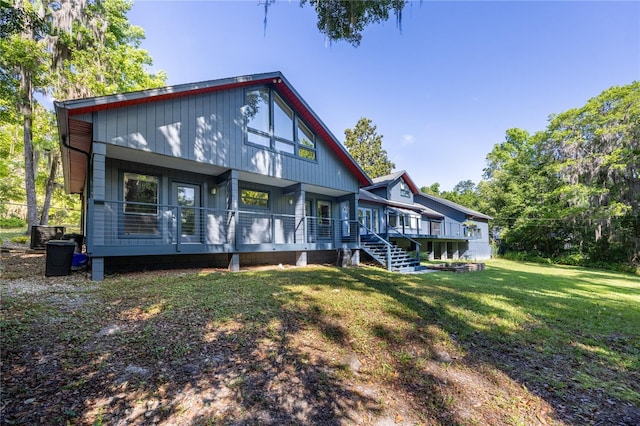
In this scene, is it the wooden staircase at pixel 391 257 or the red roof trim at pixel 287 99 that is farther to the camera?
the wooden staircase at pixel 391 257

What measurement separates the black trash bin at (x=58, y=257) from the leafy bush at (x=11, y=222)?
23.0 metres

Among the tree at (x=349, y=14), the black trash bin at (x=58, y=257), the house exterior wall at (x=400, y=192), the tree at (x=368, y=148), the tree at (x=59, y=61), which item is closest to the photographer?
the tree at (x=349, y=14)

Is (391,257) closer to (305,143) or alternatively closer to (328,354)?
(305,143)

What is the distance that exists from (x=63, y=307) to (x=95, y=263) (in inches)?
108

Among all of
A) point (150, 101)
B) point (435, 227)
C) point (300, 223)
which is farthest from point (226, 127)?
point (435, 227)

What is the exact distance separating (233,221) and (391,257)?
23.1 ft

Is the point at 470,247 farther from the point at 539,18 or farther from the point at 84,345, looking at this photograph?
the point at 84,345

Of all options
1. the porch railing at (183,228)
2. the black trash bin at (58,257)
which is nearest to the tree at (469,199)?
the porch railing at (183,228)

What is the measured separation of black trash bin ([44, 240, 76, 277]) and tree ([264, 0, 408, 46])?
6.96m

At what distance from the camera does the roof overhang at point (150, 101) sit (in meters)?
6.76

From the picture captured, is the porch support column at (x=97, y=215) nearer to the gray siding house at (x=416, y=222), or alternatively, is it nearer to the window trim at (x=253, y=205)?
the window trim at (x=253, y=205)

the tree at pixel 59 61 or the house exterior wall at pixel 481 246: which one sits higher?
the tree at pixel 59 61

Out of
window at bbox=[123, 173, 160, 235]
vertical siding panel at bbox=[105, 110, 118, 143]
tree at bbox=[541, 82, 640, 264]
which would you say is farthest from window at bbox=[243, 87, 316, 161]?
tree at bbox=[541, 82, 640, 264]

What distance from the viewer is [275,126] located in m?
10.8
